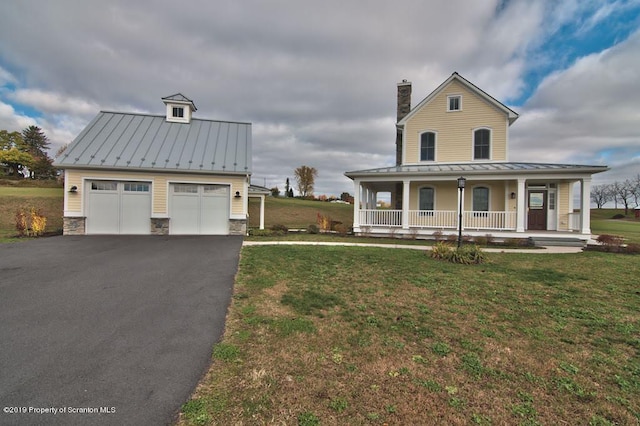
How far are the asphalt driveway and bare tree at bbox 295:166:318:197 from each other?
1798 inches

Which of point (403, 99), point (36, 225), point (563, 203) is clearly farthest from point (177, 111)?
point (563, 203)

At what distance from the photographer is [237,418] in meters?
2.24

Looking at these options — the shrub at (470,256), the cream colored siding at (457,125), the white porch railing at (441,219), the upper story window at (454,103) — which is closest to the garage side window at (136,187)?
the white porch railing at (441,219)

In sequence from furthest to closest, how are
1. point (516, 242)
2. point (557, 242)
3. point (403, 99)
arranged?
point (403, 99) < point (516, 242) < point (557, 242)

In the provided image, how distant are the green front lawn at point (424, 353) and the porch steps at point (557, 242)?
667 cm

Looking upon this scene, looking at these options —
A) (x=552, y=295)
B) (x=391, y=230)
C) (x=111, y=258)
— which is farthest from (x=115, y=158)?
(x=552, y=295)

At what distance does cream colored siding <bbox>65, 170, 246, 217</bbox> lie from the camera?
1298cm

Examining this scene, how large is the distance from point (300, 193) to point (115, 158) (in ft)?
133

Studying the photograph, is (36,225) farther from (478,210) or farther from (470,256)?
(478,210)

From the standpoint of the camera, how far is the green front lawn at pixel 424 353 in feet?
7.84

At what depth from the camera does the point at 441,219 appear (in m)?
14.6

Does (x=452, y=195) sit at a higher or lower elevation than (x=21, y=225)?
higher

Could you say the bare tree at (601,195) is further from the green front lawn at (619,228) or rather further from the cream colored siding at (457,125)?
the cream colored siding at (457,125)

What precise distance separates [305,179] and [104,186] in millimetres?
40228
